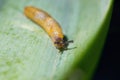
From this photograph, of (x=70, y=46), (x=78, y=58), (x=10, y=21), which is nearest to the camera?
(x=78, y=58)

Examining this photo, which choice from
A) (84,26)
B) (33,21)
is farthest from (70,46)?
(33,21)

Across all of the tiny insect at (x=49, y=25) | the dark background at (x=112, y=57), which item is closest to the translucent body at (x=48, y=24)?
the tiny insect at (x=49, y=25)

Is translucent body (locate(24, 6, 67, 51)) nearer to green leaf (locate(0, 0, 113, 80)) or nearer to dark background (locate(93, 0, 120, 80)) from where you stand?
green leaf (locate(0, 0, 113, 80))

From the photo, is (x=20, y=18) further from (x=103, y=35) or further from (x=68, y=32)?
(x=103, y=35)

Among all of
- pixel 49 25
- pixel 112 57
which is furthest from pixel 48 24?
pixel 112 57

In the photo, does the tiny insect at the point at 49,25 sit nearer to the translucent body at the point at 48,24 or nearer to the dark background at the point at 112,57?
the translucent body at the point at 48,24

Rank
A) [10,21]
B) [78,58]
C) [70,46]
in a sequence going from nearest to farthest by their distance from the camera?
1. [78,58]
2. [70,46]
3. [10,21]
